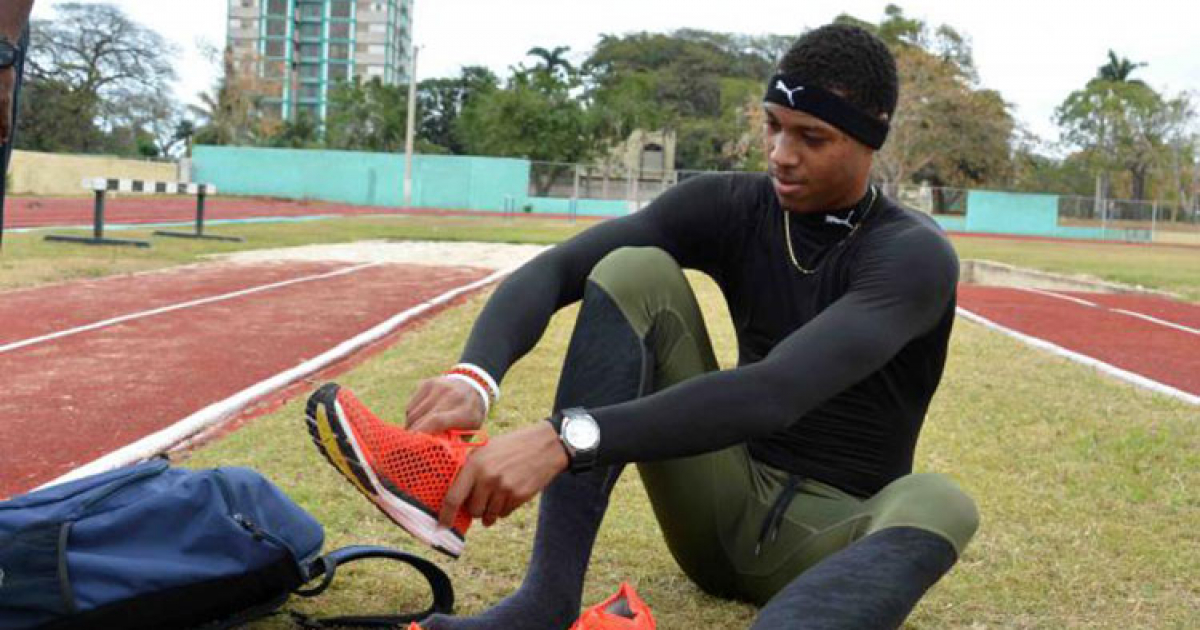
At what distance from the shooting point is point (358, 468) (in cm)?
210

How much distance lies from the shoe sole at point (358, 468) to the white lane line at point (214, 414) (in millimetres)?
1574

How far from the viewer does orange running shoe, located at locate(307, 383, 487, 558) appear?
209 cm

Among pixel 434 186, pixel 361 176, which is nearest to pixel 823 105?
pixel 434 186

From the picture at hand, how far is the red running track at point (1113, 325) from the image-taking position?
827 centimetres

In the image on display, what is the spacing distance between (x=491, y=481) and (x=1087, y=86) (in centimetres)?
7586

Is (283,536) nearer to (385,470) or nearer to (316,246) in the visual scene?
(385,470)

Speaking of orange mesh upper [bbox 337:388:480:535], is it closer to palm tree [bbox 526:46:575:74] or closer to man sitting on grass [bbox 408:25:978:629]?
man sitting on grass [bbox 408:25:978:629]

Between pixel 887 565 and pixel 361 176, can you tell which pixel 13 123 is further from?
pixel 361 176

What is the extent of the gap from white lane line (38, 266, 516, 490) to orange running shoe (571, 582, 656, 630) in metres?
1.70

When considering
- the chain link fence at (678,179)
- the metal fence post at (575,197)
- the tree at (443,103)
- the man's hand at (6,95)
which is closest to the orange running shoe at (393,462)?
the man's hand at (6,95)

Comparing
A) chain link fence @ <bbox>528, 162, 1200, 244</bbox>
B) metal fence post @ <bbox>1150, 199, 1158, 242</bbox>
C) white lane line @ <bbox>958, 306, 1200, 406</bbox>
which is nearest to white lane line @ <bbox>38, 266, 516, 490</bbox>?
white lane line @ <bbox>958, 306, 1200, 406</bbox>

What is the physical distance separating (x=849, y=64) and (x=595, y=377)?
0.84 meters

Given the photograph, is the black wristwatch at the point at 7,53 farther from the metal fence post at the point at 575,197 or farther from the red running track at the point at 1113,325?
the metal fence post at the point at 575,197

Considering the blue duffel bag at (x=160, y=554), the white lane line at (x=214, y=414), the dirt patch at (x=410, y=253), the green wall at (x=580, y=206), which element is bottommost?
the white lane line at (x=214, y=414)
